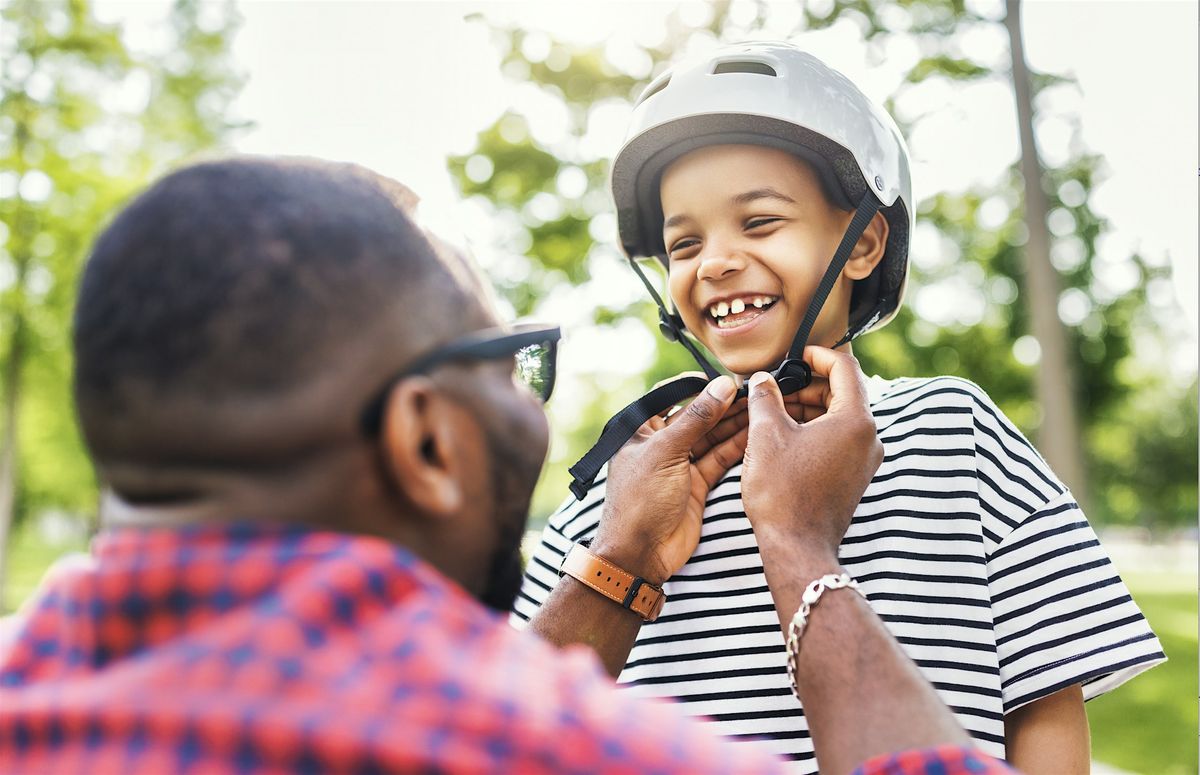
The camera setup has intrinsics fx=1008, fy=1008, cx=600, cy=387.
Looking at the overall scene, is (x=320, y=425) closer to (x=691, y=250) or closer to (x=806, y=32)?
(x=691, y=250)

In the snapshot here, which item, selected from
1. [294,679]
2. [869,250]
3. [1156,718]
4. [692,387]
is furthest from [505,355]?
[1156,718]

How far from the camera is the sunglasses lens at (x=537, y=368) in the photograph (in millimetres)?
1456

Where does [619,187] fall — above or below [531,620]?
above

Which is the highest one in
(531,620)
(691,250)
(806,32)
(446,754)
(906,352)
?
(806,32)

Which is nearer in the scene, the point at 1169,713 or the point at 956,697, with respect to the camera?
the point at 956,697

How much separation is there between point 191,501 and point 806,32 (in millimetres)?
9661

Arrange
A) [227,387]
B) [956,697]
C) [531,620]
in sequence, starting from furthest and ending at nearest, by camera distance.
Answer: [531,620], [956,697], [227,387]

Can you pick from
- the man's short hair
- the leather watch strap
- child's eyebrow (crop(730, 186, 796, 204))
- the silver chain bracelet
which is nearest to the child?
child's eyebrow (crop(730, 186, 796, 204))

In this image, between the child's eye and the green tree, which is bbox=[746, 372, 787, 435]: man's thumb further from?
the green tree

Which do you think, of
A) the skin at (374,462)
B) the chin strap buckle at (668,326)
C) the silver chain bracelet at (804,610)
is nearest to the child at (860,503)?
the chin strap buckle at (668,326)

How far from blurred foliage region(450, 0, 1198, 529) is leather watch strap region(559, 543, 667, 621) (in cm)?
448

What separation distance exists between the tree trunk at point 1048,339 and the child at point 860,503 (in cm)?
691

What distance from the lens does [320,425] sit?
111cm

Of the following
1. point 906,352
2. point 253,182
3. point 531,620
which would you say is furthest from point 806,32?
point 253,182
